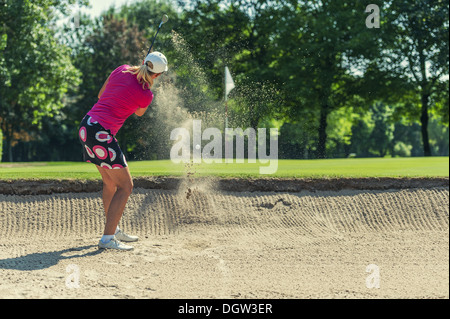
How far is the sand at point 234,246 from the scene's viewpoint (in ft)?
15.4

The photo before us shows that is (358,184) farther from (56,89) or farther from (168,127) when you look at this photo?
(56,89)

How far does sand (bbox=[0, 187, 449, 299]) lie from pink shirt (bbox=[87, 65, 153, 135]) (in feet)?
5.51

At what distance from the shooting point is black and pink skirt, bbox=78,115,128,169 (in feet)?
19.5

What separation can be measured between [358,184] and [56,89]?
2049 cm

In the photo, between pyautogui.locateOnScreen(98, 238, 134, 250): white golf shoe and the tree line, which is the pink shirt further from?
the tree line

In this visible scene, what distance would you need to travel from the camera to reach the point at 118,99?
19.6 ft

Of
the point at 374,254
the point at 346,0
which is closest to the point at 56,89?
the point at 346,0

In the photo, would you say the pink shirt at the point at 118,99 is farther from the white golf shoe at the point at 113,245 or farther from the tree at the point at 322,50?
the tree at the point at 322,50

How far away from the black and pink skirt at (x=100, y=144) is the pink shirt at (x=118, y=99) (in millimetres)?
84

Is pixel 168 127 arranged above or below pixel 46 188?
above

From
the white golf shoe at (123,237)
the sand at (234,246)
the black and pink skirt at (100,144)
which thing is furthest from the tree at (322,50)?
the black and pink skirt at (100,144)

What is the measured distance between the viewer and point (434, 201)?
925 centimetres

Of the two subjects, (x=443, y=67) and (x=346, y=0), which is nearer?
(x=346, y=0)

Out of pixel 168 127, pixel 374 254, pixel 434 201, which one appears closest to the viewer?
pixel 374 254
